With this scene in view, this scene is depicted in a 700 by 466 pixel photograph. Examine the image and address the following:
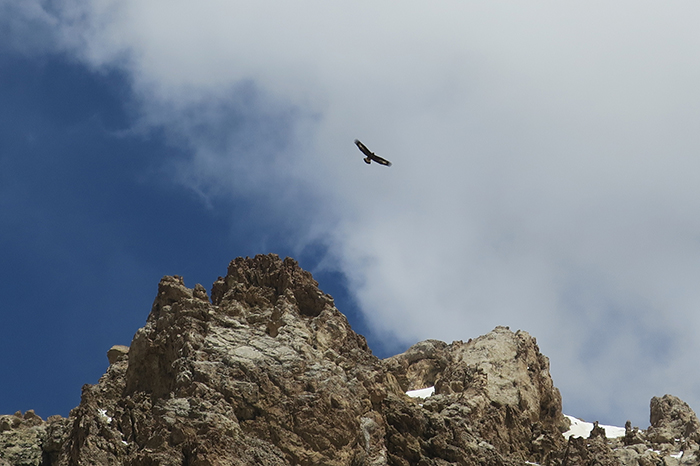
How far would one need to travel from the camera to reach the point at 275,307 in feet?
294

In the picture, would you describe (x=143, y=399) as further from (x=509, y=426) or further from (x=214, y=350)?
(x=509, y=426)

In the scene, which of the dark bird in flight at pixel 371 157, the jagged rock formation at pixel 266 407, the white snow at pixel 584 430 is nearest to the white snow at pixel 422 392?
the white snow at pixel 584 430

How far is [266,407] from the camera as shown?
75750 mm

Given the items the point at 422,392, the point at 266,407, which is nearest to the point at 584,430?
the point at 422,392

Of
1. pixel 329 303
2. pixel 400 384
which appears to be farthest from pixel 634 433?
pixel 329 303

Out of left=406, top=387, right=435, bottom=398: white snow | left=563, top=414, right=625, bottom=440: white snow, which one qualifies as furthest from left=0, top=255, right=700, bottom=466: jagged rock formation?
left=563, top=414, right=625, bottom=440: white snow

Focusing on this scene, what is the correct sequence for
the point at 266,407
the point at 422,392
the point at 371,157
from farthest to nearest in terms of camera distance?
the point at 422,392 → the point at 266,407 → the point at 371,157

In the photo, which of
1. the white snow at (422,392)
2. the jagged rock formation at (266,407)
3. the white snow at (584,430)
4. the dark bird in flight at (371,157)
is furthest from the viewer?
the white snow at (584,430)

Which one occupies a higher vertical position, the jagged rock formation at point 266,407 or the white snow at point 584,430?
the white snow at point 584,430

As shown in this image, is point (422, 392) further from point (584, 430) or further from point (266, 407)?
point (266, 407)

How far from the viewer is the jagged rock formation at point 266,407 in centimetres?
7194

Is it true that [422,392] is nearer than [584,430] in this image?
Yes

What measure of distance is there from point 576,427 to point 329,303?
5058 cm

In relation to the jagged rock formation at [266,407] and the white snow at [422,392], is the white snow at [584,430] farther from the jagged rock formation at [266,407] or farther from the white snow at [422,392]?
the jagged rock formation at [266,407]
